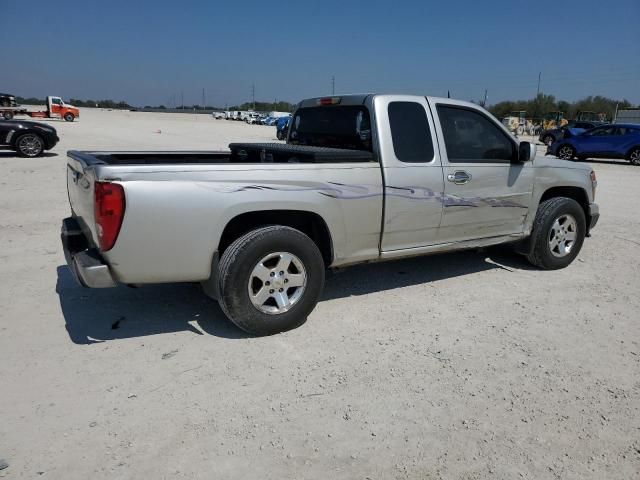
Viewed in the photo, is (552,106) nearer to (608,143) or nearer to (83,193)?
(608,143)

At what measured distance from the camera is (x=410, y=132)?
169 inches

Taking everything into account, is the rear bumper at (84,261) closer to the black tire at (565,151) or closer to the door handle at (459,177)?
the door handle at (459,177)

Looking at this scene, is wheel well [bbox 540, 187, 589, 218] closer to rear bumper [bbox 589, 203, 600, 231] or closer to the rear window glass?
rear bumper [bbox 589, 203, 600, 231]

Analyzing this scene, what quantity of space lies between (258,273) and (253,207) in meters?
0.49

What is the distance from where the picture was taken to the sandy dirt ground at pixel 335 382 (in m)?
2.48

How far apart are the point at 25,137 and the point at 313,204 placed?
13.8 metres

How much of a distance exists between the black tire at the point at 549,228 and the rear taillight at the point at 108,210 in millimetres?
4227

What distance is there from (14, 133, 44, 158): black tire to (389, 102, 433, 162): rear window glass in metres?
13.7

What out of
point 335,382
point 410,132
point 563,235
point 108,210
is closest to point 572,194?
point 563,235

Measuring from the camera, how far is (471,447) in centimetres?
259

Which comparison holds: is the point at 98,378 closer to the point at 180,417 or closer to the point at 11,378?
the point at 11,378

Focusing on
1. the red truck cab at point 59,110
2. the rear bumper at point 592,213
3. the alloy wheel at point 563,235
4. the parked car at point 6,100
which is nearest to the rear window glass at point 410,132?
the alloy wheel at point 563,235

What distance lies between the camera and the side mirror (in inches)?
191

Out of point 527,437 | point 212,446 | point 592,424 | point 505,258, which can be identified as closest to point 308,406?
point 212,446
